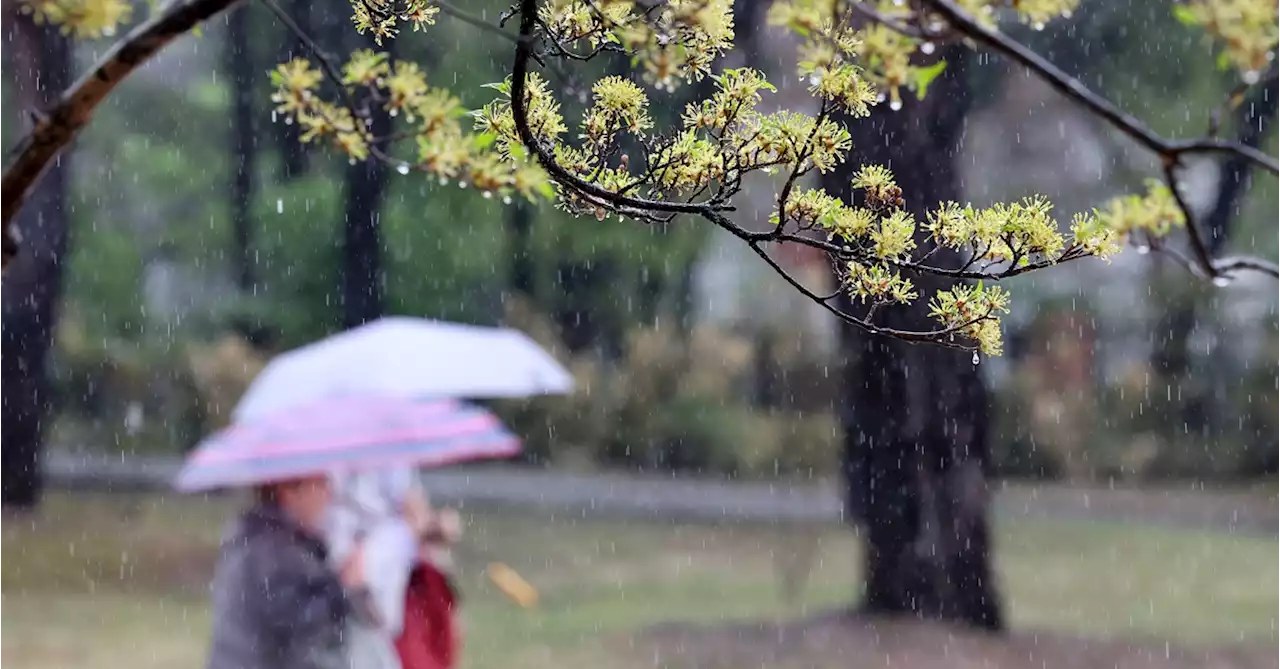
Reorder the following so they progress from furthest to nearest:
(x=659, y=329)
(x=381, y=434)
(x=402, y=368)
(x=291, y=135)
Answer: (x=291, y=135) < (x=659, y=329) < (x=402, y=368) < (x=381, y=434)

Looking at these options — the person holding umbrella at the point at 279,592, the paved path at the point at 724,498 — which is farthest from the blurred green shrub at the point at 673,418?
the person holding umbrella at the point at 279,592

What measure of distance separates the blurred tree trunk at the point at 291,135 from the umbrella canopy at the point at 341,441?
28.2 ft

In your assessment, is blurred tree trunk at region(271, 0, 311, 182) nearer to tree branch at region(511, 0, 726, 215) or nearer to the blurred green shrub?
the blurred green shrub

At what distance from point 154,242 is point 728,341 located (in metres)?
9.87

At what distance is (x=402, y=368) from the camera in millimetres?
6551

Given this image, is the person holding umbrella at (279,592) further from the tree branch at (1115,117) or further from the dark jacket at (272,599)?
the tree branch at (1115,117)

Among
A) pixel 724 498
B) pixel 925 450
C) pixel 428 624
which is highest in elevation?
pixel 925 450

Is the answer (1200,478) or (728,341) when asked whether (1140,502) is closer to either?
(1200,478)

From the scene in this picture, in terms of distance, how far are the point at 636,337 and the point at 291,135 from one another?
521 cm

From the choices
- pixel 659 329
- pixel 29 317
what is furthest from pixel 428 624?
pixel 659 329

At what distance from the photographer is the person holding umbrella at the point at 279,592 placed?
388cm

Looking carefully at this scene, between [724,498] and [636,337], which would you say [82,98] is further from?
[636,337]

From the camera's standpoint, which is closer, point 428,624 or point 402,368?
point 428,624

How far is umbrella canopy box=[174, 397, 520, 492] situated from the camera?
16.0 ft
